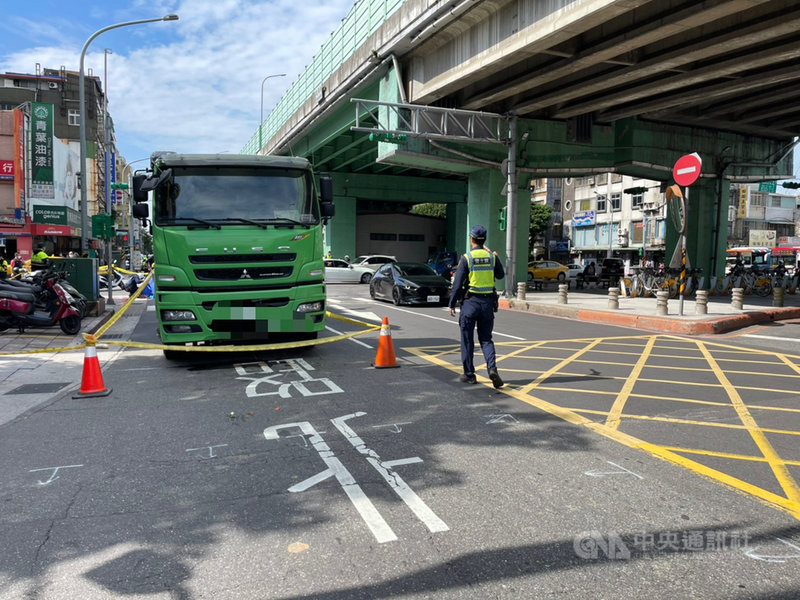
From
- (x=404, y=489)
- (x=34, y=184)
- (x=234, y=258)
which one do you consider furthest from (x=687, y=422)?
(x=34, y=184)

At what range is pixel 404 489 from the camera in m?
3.72

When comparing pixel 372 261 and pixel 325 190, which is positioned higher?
pixel 325 190

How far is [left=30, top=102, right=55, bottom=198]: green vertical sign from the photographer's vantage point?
39.0 m

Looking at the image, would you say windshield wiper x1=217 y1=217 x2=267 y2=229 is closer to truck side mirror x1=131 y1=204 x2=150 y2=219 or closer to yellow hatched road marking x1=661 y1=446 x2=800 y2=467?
truck side mirror x1=131 y1=204 x2=150 y2=219

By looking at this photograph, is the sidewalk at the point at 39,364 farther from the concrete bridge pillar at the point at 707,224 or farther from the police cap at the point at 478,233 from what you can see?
the concrete bridge pillar at the point at 707,224

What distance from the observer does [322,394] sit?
6.25m

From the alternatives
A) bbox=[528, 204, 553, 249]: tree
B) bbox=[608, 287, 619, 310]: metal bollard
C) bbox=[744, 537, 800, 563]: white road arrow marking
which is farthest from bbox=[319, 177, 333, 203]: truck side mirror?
bbox=[528, 204, 553, 249]: tree

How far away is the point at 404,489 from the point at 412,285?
13.3 m

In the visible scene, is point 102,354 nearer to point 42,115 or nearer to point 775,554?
point 775,554

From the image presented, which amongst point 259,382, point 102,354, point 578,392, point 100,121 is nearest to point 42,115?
point 100,121

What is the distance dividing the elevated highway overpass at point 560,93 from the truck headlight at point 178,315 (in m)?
10.4

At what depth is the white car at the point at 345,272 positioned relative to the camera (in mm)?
30234

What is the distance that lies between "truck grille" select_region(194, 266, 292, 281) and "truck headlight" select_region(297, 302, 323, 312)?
1.69 ft

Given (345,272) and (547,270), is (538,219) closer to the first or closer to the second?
(547,270)
